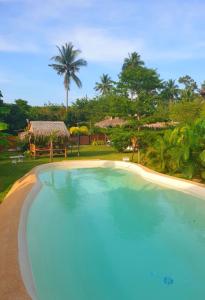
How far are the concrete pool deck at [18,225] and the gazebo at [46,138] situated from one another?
510 cm

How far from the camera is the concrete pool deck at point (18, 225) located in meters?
4.59

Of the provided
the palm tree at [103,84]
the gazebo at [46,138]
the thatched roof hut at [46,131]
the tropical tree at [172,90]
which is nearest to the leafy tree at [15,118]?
the thatched roof hut at [46,131]

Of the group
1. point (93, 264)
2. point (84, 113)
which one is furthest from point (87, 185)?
point (84, 113)

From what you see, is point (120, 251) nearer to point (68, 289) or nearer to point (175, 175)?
point (68, 289)

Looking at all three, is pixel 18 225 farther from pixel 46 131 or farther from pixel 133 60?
pixel 133 60

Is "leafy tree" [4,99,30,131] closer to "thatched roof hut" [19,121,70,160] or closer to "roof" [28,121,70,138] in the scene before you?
"thatched roof hut" [19,121,70,160]

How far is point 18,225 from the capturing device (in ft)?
24.0

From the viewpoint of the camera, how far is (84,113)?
4047 cm

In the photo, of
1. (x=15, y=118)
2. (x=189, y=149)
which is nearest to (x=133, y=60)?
(x=15, y=118)

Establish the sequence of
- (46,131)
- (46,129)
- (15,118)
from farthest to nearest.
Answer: (15,118) → (46,129) → (46,131)

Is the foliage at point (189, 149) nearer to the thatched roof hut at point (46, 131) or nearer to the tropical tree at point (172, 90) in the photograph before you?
the thatched roof hut at point (46, 131)

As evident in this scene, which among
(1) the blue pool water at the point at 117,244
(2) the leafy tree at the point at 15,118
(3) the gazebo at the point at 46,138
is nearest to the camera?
(1) the blue pool water at the point at 117,244

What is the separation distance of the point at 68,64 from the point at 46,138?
22780 millimetres

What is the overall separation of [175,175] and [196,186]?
2843mm
